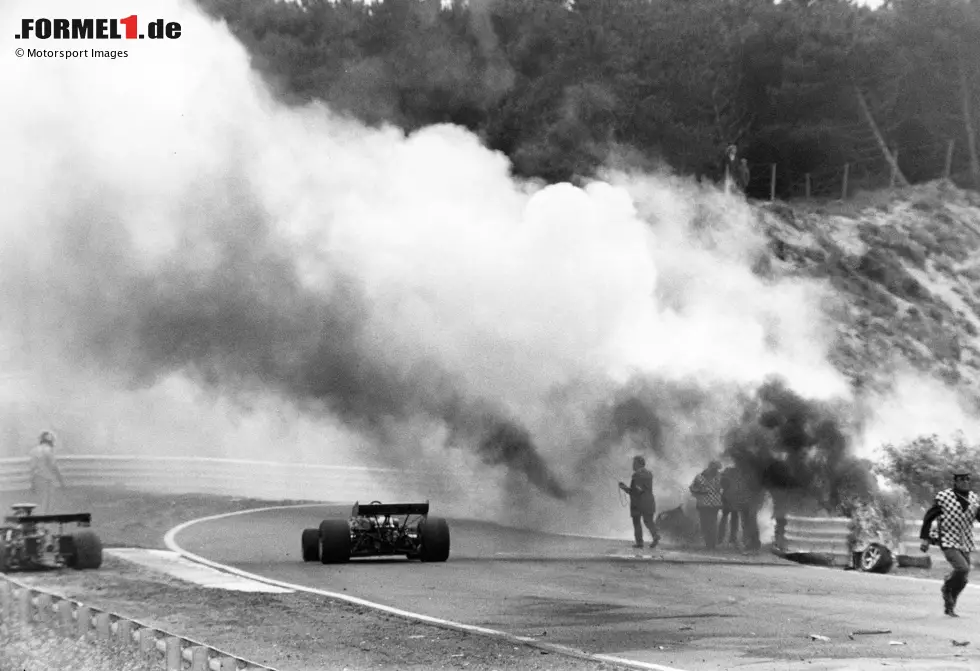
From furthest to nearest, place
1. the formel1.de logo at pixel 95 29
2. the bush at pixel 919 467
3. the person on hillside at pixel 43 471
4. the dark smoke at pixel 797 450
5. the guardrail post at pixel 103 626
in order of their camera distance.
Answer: the person on hillside at pixel 43 471 < the formel1.de logo at pixel 95 29 < the bush at pixel 919 467 < the dark smoke at pixel 797 450 < the guardrail post at pixel 103 626

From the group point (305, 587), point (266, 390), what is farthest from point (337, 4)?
point (305, 587)

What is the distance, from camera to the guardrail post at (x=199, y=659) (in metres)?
12.9

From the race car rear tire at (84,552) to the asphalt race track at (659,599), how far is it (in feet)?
7.02

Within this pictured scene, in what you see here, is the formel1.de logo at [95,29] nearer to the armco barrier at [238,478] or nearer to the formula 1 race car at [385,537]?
the formula 1 race car at [385,537]

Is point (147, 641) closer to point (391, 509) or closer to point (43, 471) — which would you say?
point (391, 509)

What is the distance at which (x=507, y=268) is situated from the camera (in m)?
30.1

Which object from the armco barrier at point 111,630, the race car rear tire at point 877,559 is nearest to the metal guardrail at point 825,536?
the race car rear tire at point 877,559

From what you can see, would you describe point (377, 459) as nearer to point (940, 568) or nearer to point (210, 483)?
point (210, 483)

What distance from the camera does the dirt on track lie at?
15219mm

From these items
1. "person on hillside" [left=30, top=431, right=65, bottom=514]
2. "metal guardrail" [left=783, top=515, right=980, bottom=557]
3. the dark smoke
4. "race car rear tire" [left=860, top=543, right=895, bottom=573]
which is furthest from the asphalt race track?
"person on hillside" [left=30, top=431, right=65, bottom=514]

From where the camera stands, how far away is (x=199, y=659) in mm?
12945

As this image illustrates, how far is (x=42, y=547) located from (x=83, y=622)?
304 inches

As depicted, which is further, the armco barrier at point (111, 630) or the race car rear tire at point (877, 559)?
the race car rear tire at point (877, 559)

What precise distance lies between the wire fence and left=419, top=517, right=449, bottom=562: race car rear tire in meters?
41.7
